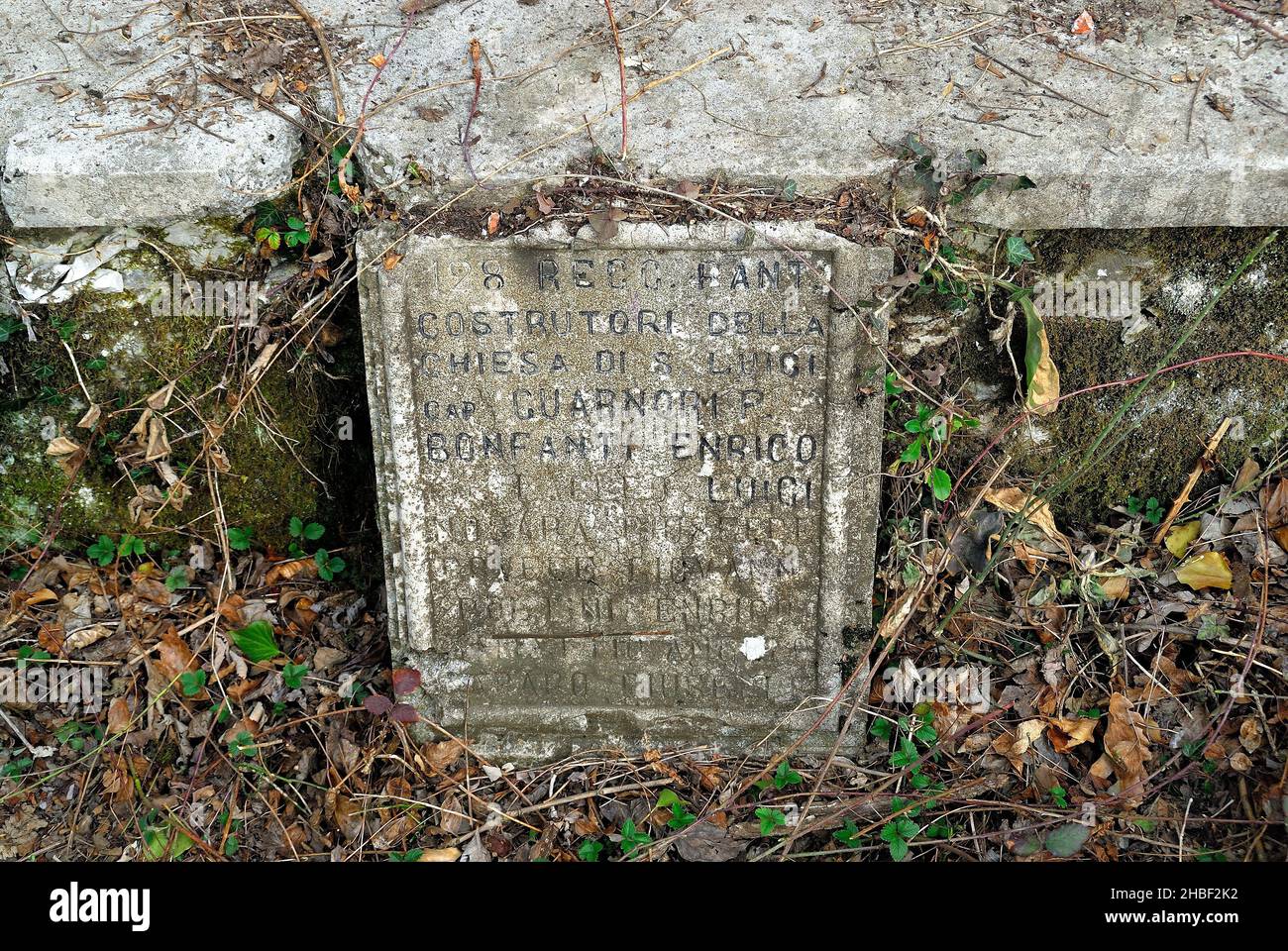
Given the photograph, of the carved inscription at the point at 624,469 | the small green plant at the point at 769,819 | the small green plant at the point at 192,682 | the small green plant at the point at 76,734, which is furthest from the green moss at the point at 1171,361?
the small green plant at the point at 76,734

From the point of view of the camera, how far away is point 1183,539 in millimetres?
2744

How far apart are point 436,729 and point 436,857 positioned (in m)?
0.34

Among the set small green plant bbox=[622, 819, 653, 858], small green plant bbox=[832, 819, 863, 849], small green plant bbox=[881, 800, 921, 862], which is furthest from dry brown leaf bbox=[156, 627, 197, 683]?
small green plant bbox=[881, 800, 921, 862]

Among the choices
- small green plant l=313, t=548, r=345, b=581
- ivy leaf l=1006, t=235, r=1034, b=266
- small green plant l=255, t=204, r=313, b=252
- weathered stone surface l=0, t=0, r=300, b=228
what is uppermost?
weathered stone surface l=0, t=0, r=300, b=228

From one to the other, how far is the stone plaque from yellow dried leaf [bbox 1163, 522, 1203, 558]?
0.88 m

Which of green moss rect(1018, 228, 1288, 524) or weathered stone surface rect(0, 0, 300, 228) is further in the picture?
green moss rect(1018, 228, 1288, 524)

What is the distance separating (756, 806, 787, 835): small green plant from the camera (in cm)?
244

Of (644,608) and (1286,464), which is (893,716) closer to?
(644,608)

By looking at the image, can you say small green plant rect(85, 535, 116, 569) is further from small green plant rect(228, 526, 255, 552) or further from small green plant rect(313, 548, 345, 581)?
small green plant rect(313, 548, 345, 581)

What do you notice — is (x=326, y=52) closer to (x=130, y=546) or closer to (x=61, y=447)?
(x=61, y=447)

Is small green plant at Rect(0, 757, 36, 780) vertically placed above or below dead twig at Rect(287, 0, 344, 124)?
below

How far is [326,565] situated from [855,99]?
6.40 feet

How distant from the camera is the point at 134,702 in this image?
270 cm

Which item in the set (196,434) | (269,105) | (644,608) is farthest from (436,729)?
(269,105)
